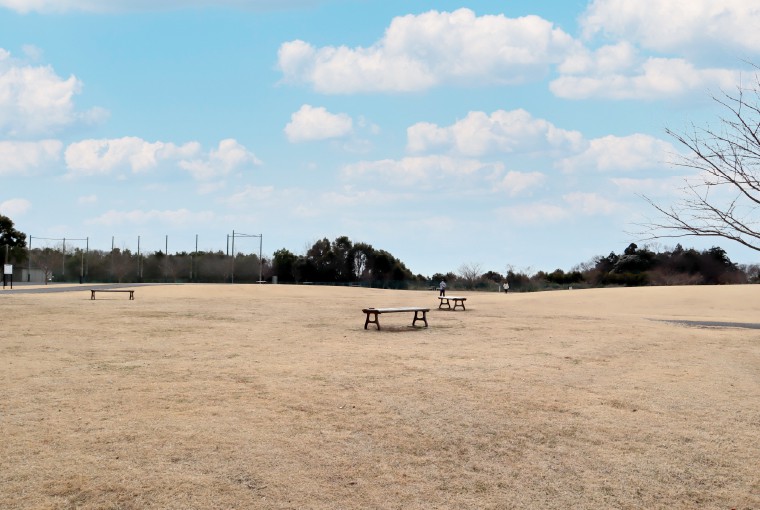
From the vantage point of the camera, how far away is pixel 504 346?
1298 centimetres

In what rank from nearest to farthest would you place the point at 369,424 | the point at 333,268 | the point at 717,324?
the point at 369,424
the point at 717,324
the point at 333,268

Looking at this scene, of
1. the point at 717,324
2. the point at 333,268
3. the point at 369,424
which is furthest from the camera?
the point at 333,268

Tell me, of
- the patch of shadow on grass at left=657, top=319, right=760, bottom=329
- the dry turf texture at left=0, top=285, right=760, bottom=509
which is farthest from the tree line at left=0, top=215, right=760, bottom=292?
the dry turf texture at left=0, top=285, right=760, bottom=509

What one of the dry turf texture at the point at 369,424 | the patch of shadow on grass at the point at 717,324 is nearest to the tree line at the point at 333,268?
the patch of shadow on grass at the point at 717,324

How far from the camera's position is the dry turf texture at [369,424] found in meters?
5.19

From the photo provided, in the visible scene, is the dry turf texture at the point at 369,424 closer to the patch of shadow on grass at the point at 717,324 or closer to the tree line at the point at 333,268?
the patch of shadow on grass at the point at 717,324

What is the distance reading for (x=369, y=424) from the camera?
267 inches

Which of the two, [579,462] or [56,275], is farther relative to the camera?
[56,275]

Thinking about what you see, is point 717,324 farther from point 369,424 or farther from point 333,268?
point 333,268

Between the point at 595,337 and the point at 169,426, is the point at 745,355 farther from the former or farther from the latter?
the point at 169,426

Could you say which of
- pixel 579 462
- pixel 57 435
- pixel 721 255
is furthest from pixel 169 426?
pixel 721 255

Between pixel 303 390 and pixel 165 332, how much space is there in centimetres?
679

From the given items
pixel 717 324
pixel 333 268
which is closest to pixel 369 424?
pixel 717 324

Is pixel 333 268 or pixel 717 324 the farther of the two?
pixel 333 268
